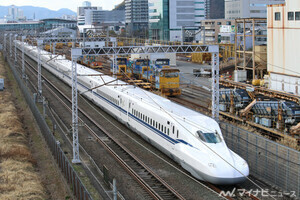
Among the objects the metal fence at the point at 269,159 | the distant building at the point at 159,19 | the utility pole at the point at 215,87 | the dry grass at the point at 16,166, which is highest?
the distant building at the point at 159,19

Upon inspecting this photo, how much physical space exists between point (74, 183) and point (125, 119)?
44.2 ft

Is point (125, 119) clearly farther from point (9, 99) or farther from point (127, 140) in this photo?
point (9, 99)

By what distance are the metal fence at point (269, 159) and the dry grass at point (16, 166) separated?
10135 mm

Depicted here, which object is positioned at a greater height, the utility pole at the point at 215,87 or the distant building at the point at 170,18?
the distant building at the point at 170,18

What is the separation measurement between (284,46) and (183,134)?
1059 inches

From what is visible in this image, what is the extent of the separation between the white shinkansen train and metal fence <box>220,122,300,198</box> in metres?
1.53

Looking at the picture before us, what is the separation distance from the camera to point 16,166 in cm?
2412

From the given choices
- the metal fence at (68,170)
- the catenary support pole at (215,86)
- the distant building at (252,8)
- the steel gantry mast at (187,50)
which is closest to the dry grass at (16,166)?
the metal fence at (68,170)

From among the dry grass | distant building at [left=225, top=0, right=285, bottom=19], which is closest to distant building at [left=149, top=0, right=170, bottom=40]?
distant building at [left=225, top=0, right=285, bottom=19]

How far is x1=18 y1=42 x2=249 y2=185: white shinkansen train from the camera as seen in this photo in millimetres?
19469

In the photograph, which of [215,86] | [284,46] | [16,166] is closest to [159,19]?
[284,46]

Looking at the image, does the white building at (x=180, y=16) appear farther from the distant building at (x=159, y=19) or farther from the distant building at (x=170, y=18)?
the distant building at (x=159, y=19)

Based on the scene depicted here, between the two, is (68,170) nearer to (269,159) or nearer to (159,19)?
(269,159)

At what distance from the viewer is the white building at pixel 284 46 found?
43.0 meters
